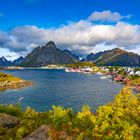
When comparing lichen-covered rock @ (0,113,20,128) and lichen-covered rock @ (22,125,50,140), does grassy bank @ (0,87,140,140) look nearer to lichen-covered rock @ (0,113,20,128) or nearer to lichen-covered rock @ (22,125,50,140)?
lichen-covered rock @ (22,125,50,140)

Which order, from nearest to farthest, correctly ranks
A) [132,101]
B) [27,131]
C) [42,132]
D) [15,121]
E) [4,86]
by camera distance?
[42,132], [27,131], [15,121], [132,101], [4,86]

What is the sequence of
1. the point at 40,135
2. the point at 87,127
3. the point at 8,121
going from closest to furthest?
the point at 40,135, the point at 87,127, the point at 8,121

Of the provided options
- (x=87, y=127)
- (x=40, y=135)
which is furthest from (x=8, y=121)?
(x=87, y=127)

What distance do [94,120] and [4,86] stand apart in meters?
173

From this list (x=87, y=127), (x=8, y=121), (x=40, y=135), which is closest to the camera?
(x=40, y=135)

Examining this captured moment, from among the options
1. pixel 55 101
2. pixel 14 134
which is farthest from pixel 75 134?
pixel 55 101

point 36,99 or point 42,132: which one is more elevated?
point 42,132

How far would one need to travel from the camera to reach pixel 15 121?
96.1 feet

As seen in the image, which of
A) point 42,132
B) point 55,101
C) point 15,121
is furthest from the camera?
point 55,101

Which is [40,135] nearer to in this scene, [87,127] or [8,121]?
[87,127]

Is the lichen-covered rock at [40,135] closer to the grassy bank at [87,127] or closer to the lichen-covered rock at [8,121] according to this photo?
the grassy bank at [87,127]

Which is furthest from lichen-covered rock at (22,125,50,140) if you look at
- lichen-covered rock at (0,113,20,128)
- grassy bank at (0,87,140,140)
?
lichen-covered rock at (0,113,20,128)

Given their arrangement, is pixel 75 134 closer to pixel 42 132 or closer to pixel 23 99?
pixel 42 132

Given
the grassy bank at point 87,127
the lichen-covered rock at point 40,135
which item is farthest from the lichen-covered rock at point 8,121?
the lichen-covered rock at point 40,135
